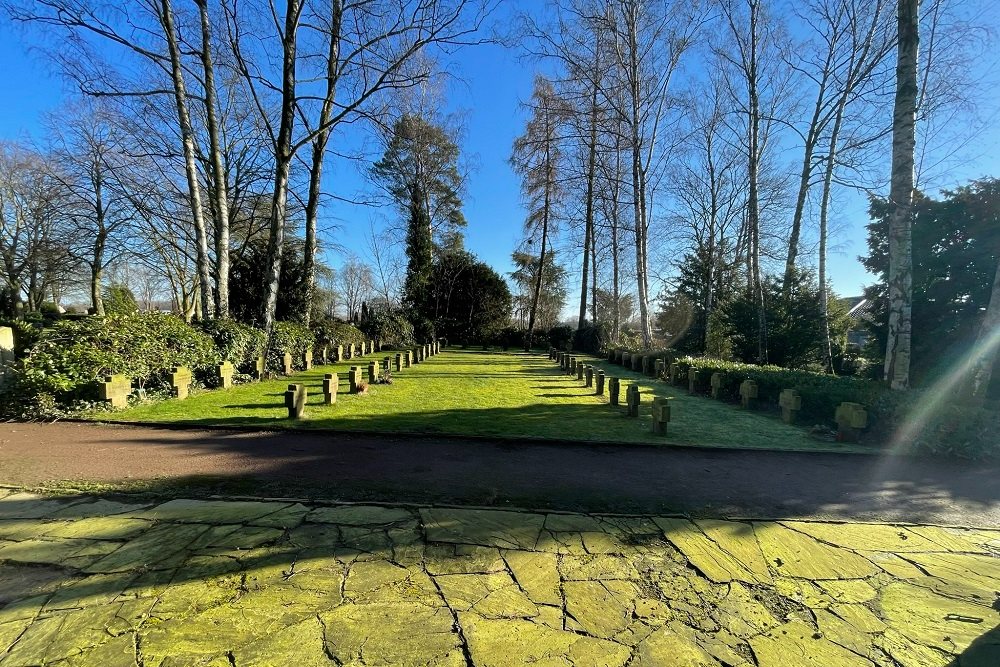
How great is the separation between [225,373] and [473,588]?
31.5ft

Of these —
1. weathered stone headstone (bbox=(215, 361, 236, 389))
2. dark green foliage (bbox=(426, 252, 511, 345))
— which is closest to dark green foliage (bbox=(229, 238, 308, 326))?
weathered stone headstone (bbox=(215, 361, 236, 389))

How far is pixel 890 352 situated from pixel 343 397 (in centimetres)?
1013

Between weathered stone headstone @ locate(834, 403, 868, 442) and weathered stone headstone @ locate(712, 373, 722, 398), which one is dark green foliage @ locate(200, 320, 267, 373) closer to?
weathered stone headstone @ locate(712, 373, 722, 398)

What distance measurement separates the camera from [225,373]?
991 cm

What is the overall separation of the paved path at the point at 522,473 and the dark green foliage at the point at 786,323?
38.7ft

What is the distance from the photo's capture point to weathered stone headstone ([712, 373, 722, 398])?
1028 centimetres

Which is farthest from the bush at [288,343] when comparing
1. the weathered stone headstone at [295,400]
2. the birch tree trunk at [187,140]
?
the weathered stone headstone at [295,400]

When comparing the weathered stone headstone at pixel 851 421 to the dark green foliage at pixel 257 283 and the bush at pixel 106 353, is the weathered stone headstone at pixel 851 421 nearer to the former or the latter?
the bush at pixel 106 353

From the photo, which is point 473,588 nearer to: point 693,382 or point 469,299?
point 693,382

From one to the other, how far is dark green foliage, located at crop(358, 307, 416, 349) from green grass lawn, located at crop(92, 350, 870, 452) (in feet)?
42.9

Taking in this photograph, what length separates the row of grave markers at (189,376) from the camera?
7.14m

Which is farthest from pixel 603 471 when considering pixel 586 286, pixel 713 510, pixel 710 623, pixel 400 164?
pixel 400 164

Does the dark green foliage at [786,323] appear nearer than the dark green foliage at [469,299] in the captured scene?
Yes

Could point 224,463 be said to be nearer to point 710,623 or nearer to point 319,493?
point 319,493
